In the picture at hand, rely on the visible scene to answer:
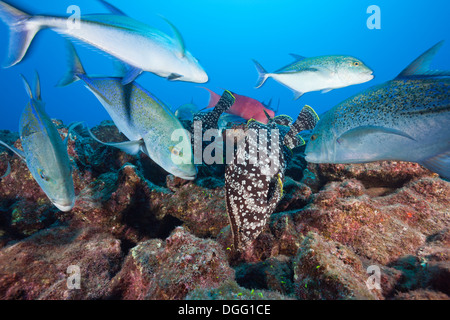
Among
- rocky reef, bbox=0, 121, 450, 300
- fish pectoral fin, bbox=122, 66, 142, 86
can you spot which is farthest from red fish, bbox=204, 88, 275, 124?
fish pectoral fin, bbox=122, 66, 142, 86

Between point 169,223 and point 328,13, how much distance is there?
137 metres

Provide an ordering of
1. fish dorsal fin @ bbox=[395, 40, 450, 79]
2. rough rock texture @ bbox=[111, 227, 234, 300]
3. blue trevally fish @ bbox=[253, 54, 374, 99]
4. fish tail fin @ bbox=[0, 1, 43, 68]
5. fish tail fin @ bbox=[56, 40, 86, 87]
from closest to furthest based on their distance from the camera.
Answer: fish tail fin @ bbox=[0, 1, 43, 68] → rough rock texture @ bbox=[111, 227, 234, 300] → fish dorsal fin @ bbox=[395, 40, 450, 79] → fish tail fin @ bbox=[56, 40, 86, 87] → blue trevally fish @ bbox=[253, 54, 374, 99]

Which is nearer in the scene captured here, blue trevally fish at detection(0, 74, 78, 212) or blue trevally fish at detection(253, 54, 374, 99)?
blue trevally fish at detection(0, 74, 78, 212)

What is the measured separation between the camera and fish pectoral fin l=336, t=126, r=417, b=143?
6.17 ft

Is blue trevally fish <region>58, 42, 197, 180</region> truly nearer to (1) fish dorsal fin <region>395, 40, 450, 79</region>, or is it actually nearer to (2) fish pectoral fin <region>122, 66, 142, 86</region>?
(2) fish pectoral fin <region>122, 66, 142, 86</region>

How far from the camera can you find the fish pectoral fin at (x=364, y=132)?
6.17 feet

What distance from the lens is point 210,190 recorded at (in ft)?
11.1

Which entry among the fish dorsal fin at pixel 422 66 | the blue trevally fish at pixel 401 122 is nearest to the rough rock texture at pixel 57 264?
the blue trevally fish at pixel 401 122

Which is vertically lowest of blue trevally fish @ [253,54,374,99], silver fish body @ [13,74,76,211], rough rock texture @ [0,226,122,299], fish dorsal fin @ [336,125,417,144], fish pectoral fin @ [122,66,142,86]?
rough rock texture @ [0,226,122,299]

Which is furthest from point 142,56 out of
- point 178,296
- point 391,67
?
point 391,67

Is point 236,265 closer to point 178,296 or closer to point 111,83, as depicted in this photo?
point 178,296

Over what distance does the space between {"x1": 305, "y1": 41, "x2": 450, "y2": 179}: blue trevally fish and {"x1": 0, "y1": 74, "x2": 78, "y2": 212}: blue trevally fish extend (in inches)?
115

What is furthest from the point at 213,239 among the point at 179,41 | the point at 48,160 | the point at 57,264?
the point at 179,41

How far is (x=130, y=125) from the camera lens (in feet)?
7.36
